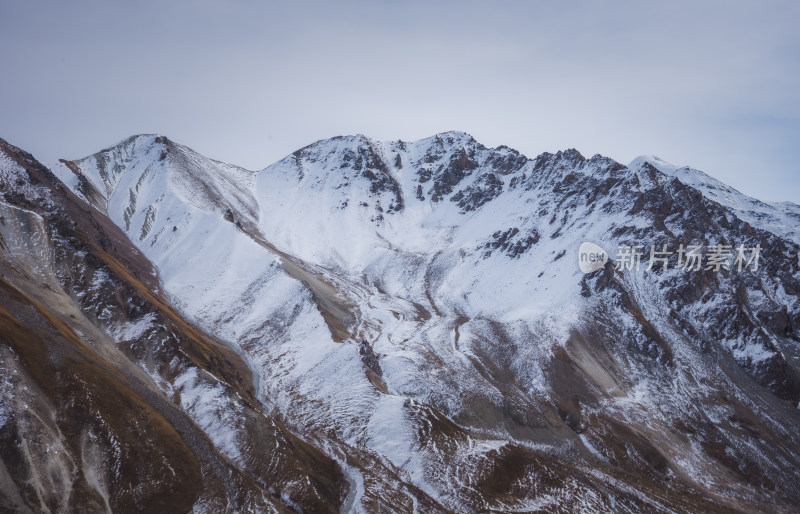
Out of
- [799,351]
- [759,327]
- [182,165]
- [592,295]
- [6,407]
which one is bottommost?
[799,351]

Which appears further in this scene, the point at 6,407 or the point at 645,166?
the point at 645,166

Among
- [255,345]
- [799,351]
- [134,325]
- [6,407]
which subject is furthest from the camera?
[799,351]

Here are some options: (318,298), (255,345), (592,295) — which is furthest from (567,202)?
(255,345)

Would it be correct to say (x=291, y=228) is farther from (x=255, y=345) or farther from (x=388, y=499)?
(x=388, y=499)

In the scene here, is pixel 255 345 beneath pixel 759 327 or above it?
above

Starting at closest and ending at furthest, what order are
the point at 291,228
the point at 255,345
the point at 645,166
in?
the point at 255,345 → the point at 645,166 → the point at 291,228

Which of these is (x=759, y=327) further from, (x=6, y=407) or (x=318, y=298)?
(x=6, y=407)

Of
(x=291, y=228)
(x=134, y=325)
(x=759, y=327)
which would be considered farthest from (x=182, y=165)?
(x=759, y=327)
